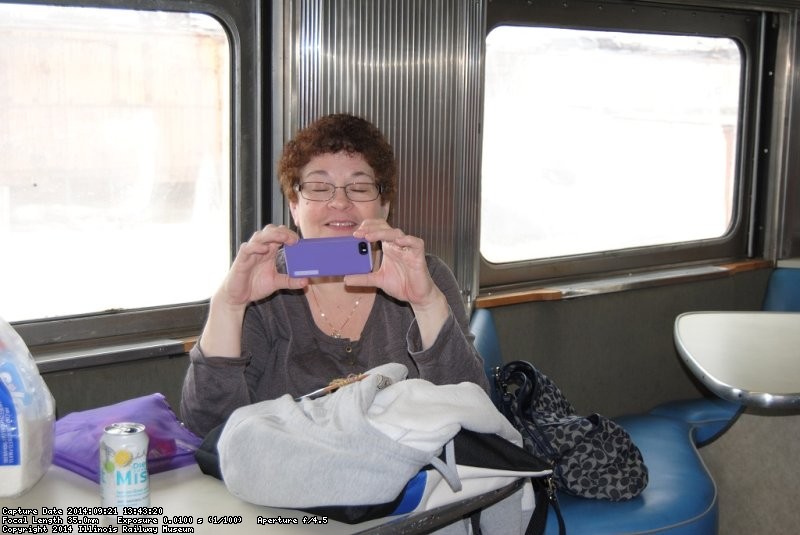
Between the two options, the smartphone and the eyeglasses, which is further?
the eyeglasses

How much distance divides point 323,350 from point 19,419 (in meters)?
0.81

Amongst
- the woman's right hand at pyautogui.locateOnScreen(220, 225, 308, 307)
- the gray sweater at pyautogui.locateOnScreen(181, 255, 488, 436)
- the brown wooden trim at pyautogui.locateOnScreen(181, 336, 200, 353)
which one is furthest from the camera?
the brown wooden trim at pyautogui.locateOnScreen(181, 336, 200, 353)

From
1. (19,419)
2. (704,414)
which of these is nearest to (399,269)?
(19,419)

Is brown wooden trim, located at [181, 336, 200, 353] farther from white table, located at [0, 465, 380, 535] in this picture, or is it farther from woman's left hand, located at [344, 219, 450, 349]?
white table, located at [0, 465, 380, 535]

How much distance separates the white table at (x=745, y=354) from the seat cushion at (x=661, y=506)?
0.31 metres

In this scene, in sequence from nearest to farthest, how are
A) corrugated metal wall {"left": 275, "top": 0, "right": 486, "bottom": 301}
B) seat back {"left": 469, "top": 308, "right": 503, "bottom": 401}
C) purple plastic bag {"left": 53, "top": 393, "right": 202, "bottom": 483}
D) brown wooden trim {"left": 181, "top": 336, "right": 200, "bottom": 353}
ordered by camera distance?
purple plastic bag {"left": 53, "top": 393, "right": 202, "bottom": 483} → brown wooden trim {"left": 181, "top": 336, "right": 200, "bottom": 353} → corrugated metal wall {"left": 275, "top": 0, "right": 486, "bottom": 301} → seat back {"left": 469, "top": 308, "right": 503, "bottom": 401}

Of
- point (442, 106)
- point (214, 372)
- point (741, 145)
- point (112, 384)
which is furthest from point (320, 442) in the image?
point (741, 145)

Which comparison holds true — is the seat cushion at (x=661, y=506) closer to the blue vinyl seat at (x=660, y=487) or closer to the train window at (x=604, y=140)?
the blue vinyl seat at (x=660, y=487)

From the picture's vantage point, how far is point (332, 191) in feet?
7.89

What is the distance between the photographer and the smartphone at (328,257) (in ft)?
6.76

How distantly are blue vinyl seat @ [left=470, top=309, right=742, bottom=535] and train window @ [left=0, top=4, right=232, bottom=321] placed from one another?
3.24 feet

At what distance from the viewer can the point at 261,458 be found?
5.42 feet

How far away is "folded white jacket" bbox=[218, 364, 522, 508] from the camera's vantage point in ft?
5.32

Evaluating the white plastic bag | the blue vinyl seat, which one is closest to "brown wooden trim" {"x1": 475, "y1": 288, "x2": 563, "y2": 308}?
the blue vinyl seat
